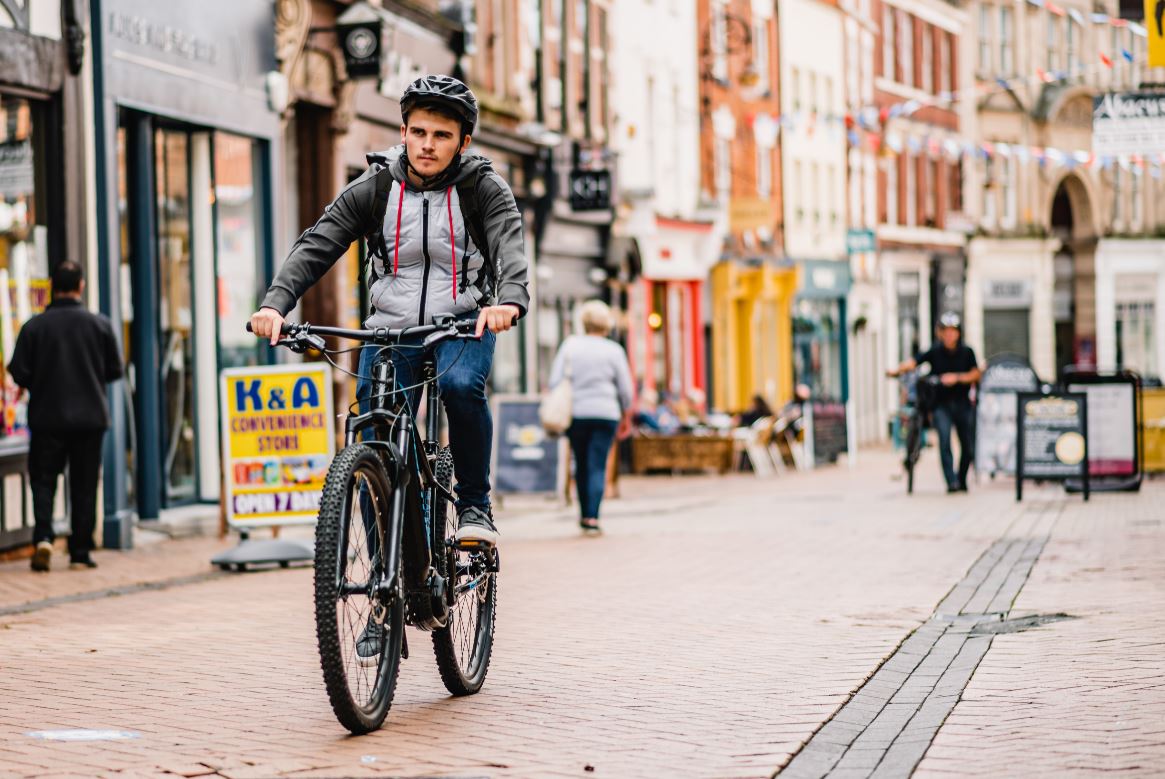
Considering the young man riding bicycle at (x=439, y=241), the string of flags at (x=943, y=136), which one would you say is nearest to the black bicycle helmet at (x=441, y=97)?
the young man riding bicycle at (x=439, y=241)

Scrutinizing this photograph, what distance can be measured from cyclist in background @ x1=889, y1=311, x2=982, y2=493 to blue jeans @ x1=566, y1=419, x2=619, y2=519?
224 inches

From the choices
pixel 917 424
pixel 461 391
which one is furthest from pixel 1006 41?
pixel 461 391

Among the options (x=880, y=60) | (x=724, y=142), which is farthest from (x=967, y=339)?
(x=724, y=142)

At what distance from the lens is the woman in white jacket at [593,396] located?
17.2m

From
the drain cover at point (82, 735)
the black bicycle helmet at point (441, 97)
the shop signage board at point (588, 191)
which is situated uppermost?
the shop signage board at point (588, 191)

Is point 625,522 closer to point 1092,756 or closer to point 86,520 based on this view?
point 86,520

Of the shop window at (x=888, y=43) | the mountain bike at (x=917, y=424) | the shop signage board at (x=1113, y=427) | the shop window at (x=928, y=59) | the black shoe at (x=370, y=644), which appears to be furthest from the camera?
the shop window at (x=928, y=59)

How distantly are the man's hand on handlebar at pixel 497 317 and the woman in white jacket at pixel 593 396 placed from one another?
33.3 ft

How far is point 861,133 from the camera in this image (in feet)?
171

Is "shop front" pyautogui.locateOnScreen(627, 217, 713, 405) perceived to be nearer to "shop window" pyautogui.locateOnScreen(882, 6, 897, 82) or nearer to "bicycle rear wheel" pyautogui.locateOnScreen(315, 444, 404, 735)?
"shop window" pyautogui.locateOnScreen(882, 6, 897, 82)

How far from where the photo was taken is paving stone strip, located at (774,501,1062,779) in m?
6.36

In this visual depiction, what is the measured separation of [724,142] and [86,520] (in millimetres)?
29504

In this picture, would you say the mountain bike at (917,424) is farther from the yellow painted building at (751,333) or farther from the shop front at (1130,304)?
the shop front at (1130,304)

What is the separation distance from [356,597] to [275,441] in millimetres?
7929
